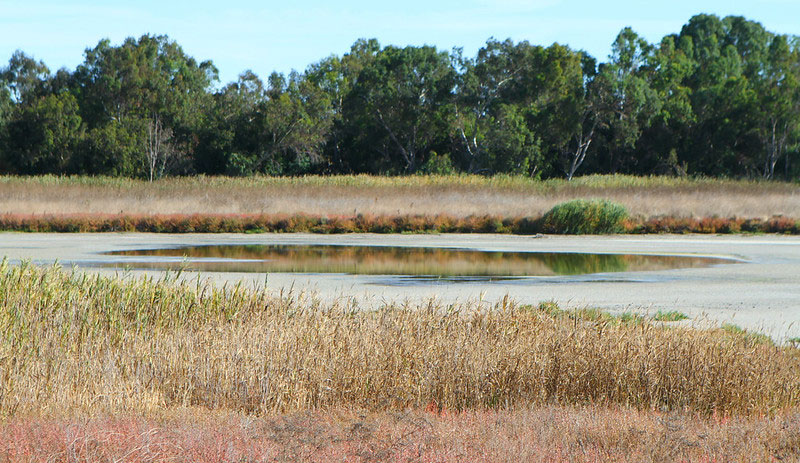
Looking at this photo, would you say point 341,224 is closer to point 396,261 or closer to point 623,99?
point 396,261

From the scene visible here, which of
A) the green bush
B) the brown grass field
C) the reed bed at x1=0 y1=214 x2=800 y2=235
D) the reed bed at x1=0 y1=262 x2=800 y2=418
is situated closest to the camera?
the brown grass field

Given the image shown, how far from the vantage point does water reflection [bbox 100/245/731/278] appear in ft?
60.1

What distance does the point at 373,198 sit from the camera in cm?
3784

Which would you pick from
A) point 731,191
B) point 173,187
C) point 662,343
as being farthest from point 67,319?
point 731,191

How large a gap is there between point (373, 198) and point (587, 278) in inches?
853

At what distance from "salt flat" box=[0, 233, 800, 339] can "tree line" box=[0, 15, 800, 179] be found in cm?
3367

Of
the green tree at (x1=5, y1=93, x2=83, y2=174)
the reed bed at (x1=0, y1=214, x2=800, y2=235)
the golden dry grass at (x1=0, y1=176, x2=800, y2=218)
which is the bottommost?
the reed bed at (x1=0, y1=214, x2=800, y2=235)

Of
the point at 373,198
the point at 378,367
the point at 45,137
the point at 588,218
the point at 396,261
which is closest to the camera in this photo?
the point at 378,367

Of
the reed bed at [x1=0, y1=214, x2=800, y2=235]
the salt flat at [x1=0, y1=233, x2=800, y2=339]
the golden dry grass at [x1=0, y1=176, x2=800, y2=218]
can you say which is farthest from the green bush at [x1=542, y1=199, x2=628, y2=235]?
the golden dry grass at [x1=0, y1=176, x2=800, y2=218]

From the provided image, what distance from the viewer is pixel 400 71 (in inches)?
2534

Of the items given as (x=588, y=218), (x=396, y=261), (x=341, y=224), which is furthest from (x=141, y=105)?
(x=396, y=261)

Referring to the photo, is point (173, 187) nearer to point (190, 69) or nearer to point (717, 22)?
point (190, 69)

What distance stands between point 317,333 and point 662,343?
10.5ft

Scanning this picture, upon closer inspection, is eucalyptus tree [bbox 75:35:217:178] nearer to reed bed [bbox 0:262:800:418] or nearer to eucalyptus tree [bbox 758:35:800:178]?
eucalyptus tree [bbox 758:35:800:178]
